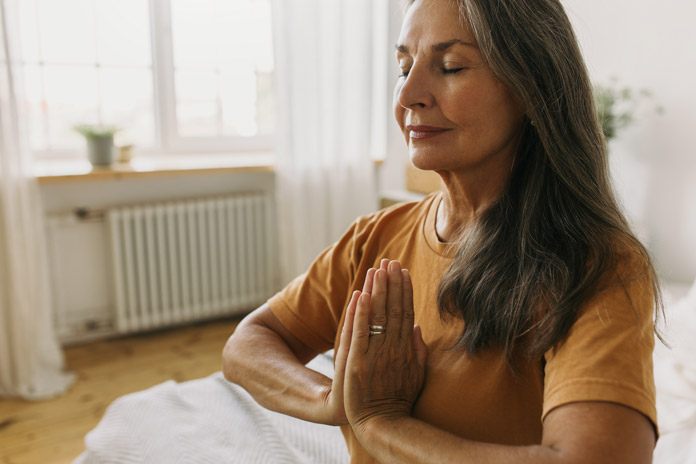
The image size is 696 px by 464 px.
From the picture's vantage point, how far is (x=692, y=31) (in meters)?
2.21

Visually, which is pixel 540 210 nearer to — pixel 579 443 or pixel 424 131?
pixel 424 131

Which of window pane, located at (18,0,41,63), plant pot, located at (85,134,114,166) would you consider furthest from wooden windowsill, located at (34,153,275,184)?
window pane, located at (18,0,41,63)

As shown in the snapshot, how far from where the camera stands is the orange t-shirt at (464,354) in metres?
0.64

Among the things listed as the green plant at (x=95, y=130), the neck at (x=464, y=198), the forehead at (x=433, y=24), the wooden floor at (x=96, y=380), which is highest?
the forehead at (x=433, y=24)

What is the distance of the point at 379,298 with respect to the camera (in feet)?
2.55

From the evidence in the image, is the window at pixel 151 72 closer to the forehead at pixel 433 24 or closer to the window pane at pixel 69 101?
the window pane at pixel 69 101

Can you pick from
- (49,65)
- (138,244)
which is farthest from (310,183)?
(49,65)

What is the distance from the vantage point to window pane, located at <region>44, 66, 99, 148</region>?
2.82 metres

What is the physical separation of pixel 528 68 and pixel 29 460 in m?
2.09

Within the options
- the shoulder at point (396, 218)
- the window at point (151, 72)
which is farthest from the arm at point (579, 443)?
the window at point (151, 72)

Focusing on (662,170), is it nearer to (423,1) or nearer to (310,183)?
(310,183)

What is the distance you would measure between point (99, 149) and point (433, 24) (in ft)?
7.44

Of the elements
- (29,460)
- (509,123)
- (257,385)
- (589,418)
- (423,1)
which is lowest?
(29,460)

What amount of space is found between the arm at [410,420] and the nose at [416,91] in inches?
9.7
